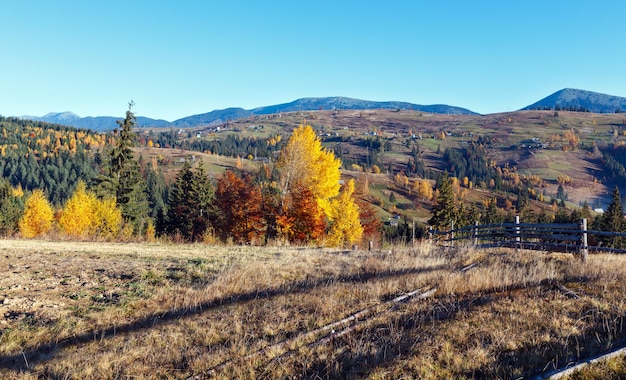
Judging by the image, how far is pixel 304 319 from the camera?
7.82 m

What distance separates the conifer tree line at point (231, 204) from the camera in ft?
103

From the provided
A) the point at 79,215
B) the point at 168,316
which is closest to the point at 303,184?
the point at 168,316

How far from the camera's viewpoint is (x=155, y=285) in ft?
33.1

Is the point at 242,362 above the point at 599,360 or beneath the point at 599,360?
beneath

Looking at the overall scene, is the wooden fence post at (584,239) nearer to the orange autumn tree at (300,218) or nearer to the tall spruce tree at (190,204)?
the orange autumn tree at (300,218)

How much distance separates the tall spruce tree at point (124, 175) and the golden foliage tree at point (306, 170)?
61.9 feet

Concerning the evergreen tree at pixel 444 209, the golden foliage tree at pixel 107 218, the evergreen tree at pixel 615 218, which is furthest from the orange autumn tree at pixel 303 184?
the evergreen tree at pixel 615 218

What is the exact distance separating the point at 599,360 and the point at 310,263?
8.58 metres

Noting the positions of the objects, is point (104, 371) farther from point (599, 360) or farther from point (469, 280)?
point (469, 280)

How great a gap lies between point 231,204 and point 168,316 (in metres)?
28.9

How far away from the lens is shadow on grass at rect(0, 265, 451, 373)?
6426mm

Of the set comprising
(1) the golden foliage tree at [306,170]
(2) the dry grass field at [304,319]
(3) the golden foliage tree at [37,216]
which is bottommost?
(3) the golden foliage tree at [37,216]

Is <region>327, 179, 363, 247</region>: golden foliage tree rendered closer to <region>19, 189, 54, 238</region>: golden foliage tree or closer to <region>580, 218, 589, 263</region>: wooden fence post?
<region>580, 218, 589, 263</region>: wooden fence post

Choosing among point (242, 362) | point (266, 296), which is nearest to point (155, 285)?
point (266, 296)
